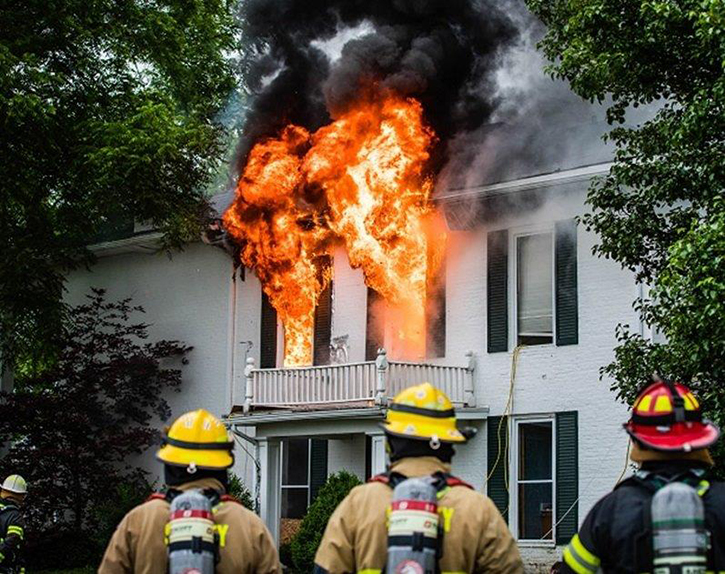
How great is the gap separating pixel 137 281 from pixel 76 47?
5.37 meters

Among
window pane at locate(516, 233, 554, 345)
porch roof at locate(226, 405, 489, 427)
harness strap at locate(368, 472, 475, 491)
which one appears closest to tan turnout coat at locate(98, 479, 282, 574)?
harness strap at locate(368, 472, 475, 491)

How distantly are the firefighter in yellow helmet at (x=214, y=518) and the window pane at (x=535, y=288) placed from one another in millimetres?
15149

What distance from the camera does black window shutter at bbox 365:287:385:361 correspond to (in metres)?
23.1

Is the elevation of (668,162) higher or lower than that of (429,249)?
lower

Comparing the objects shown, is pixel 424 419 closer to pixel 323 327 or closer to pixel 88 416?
pixel 323 327

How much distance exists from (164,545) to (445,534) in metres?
1.34

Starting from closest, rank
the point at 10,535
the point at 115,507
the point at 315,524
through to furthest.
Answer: the point at 10,535 → the point at 315,524 → the point at 115,507

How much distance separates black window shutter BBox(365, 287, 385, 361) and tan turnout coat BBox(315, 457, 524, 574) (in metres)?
17.2

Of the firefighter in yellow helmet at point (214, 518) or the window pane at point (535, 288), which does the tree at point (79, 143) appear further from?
the firefighter in yellow helmet at point (214, 518)

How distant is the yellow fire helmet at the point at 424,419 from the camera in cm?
588

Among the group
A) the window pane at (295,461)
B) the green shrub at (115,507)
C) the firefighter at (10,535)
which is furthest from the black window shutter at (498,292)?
the firefighter at (10,535)

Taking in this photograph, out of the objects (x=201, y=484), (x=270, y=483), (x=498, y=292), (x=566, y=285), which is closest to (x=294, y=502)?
(x=270, y=483)

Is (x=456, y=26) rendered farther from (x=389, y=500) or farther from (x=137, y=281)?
(x=389, y=500)

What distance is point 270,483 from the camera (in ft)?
75.6
